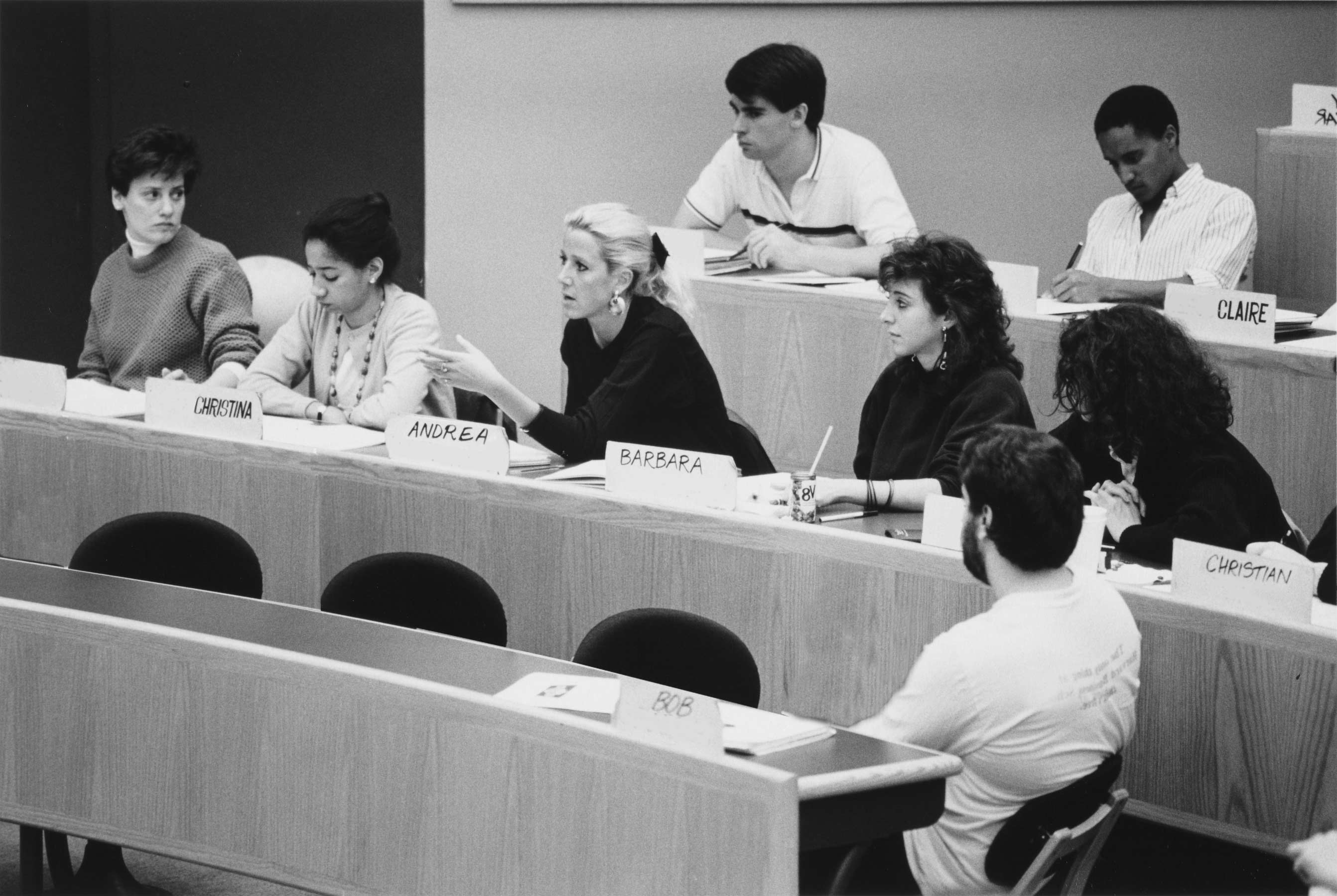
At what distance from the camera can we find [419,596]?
298cm

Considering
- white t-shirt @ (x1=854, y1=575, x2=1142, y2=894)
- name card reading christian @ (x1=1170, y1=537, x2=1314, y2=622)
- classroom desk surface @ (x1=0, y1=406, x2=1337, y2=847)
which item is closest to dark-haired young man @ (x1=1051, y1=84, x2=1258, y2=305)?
classroom desk surface @ (x1=0, y1=406, x2=1337, y2=847)

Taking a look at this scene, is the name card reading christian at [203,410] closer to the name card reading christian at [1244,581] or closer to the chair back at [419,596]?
the chair back at [419,596]

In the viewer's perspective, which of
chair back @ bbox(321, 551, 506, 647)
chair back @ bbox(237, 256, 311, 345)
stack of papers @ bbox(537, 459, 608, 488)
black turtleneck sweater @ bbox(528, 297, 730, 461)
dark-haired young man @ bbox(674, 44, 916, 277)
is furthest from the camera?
chair back @ bbox(237, 256, 311, 345)

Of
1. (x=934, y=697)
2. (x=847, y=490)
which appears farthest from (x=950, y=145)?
(x=934, y=697)

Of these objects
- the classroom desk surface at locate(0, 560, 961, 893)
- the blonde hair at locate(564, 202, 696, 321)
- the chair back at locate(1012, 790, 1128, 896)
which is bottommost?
the chair back at locate(1012, 790, 1128, 896)

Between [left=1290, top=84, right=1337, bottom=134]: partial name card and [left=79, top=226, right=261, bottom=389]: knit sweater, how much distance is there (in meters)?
2.65

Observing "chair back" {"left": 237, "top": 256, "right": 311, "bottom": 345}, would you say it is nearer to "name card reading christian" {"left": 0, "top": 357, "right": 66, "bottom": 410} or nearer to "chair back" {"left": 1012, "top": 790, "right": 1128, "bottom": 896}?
"name card reading christian" {"left": 0, "top": 357, "right": 66, "bottom": 410}

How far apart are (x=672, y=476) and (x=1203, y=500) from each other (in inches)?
36.5

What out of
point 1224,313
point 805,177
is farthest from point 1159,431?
point 805,177

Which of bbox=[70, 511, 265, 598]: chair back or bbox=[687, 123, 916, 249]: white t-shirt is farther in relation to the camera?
bbox=[687, 123, 916, 249]: white t-shirt

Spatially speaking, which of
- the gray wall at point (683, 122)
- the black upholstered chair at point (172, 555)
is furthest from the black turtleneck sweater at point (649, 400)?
the gray wall at point (683, 122)

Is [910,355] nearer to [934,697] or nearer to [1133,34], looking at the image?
[934,697]

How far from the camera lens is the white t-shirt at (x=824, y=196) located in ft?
15.8

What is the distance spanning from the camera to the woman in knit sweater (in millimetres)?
4410
